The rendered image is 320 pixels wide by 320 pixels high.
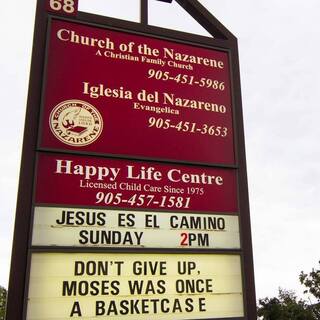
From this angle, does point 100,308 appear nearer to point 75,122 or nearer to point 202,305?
point 202,305

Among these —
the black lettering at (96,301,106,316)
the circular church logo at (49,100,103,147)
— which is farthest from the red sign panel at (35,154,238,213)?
the black lettering at (96,301,106,316)

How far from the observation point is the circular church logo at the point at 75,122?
5191 millimetres

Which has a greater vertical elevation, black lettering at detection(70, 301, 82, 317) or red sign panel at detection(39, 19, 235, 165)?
red sign panel at detection(39, 19, 235, 165)

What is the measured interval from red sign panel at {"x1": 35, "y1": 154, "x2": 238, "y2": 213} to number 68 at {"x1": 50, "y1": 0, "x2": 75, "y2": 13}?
7.13ft

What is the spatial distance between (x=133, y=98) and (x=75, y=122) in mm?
864

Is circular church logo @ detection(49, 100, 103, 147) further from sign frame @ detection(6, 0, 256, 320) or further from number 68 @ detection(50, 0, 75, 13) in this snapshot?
number 68 @ detection(50, 0, 75, 13)

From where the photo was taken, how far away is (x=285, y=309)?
58.0 meters

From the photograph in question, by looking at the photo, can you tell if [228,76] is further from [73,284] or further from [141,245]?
[73,284]

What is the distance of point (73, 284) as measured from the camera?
4605 mm

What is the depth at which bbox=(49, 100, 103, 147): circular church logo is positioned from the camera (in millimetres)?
5191

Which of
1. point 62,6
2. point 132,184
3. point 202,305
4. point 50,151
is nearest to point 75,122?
point 50,151

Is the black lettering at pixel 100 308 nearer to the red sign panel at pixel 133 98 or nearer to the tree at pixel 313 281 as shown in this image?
the red sign panel at pixel 133 98

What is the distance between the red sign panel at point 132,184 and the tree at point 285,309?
50.4 m

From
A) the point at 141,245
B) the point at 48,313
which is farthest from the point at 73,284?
the point at 141,245
